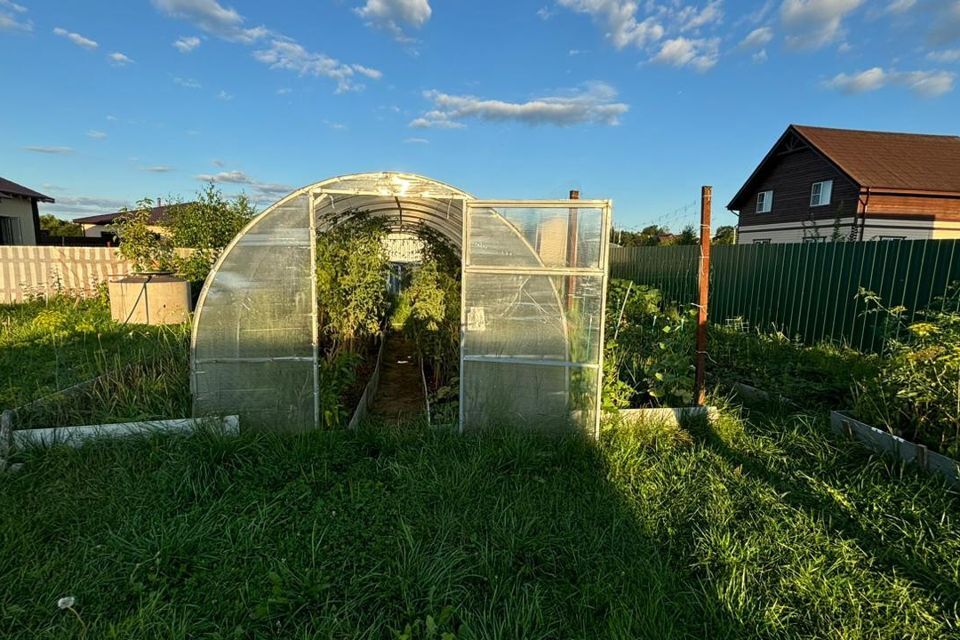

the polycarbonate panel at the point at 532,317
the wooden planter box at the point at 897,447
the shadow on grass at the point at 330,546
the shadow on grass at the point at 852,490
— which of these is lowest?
the shadow on grass at the point at 330,546

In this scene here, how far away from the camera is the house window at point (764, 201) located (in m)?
21.5

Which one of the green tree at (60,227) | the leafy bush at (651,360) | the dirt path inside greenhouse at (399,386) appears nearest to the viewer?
the leafy bush at (651,360)

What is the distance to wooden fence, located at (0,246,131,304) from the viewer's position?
10414 mm

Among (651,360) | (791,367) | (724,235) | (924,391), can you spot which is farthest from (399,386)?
(724,235)

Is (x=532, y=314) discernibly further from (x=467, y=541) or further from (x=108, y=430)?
(x=108, y=430)

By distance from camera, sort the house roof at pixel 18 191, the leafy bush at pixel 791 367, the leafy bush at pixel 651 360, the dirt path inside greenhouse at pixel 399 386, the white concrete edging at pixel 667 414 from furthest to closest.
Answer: the house roof at pixel 18 191
the dirt path inside greenhouse at pixel 399 386
the leafy bush at pixel 791 367
the leafy bush at pixel 651 360
the white concrete edging at pixel 667 414

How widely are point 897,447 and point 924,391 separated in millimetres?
496

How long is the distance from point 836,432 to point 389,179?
181 inches

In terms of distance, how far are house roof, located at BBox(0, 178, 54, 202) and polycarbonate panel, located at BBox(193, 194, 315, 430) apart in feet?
62.2

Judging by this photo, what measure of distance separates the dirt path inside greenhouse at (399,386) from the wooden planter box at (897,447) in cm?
413

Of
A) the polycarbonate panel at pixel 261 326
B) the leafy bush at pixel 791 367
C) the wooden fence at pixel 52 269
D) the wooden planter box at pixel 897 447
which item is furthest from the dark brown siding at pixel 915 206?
the wooden fence at pixel 52 269

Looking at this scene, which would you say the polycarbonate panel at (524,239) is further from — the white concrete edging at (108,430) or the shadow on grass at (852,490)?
the white concrete edging at (108,430)

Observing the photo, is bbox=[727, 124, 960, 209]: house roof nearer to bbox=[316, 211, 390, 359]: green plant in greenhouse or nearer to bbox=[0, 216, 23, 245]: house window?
bbox=[316, 211, 390, 359]: green plant in greenhouse

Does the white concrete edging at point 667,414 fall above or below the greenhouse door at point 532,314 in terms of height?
below
